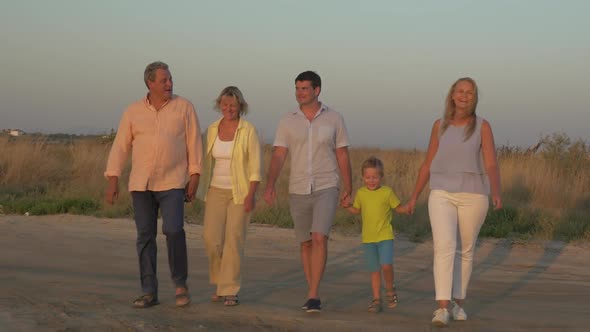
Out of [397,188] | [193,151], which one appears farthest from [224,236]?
[397,188]

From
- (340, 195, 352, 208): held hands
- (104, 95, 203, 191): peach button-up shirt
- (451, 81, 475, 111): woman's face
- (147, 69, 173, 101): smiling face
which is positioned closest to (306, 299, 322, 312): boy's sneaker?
(340, 195, 352, 208): held hands

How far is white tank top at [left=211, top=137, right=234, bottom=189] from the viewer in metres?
7.74

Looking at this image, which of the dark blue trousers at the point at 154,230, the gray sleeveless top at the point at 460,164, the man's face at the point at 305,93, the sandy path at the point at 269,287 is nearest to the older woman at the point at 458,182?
the gray sleeveless top at the point at 460,164

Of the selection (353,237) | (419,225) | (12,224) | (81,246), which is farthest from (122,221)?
(419,225)

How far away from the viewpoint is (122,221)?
14289mm

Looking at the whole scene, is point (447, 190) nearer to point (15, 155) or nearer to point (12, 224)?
point (12, 224)

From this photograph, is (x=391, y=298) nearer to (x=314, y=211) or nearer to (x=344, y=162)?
(x=314, y=211)

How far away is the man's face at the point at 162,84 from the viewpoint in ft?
24.4

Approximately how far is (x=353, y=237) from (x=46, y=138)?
1210cm

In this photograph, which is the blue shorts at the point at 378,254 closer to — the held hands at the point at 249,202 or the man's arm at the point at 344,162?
the man's arm at the point at 344,162

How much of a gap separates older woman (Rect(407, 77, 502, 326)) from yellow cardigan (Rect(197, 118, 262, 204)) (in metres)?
1.61

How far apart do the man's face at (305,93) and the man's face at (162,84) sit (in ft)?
3.62

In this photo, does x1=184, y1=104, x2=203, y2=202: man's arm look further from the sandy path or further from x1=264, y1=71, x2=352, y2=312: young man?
the sandy path

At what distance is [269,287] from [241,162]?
1.65 meters
